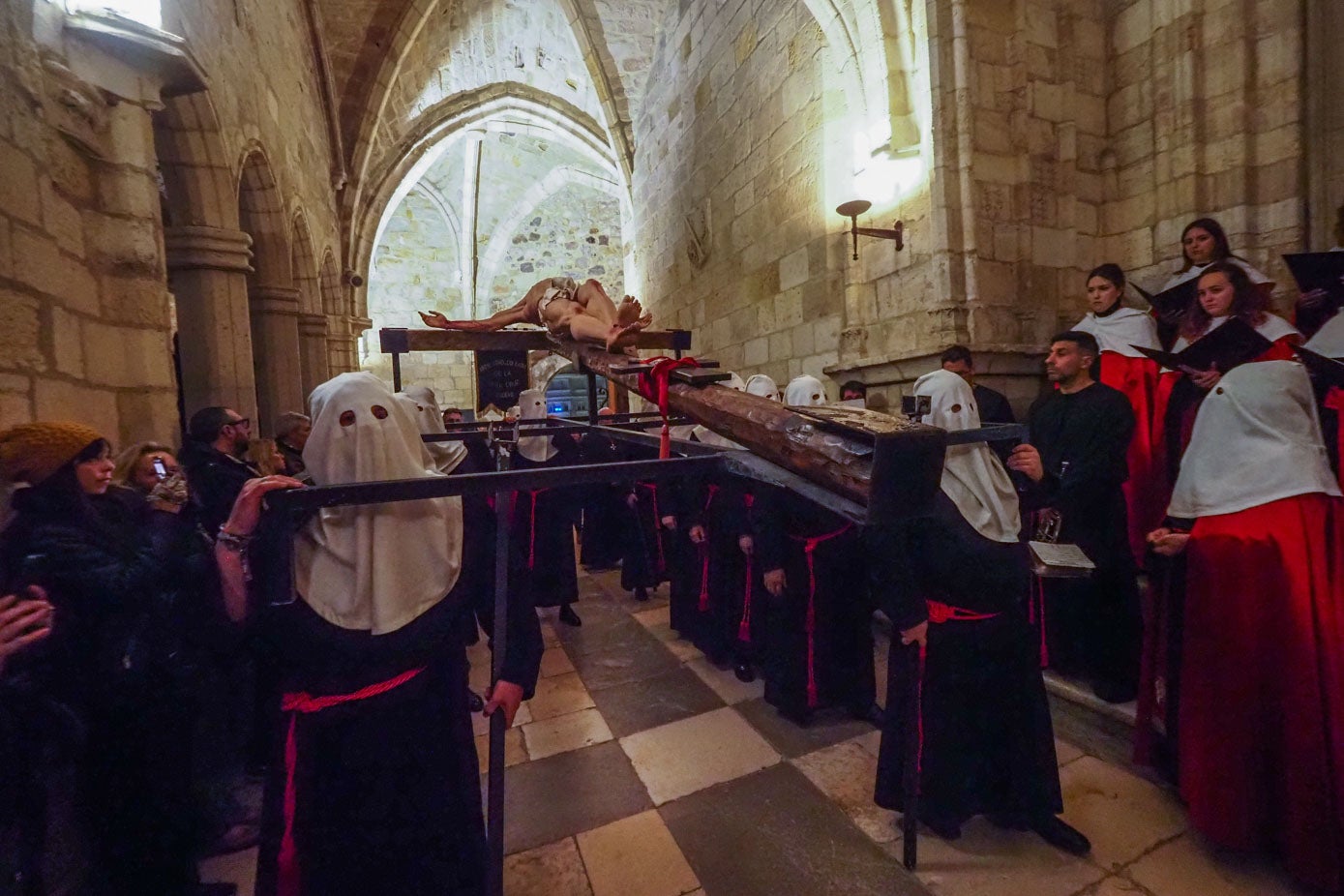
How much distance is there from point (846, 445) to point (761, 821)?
5.79ft

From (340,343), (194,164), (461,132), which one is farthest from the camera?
(461,132)

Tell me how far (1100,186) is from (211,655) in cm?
599

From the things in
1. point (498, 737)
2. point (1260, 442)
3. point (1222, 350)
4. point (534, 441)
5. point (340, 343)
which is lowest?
point (498, 737)

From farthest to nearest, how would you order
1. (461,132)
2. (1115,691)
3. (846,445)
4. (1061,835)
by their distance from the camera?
(461,132)
(1115,691)
(1061,835)
(846,445)

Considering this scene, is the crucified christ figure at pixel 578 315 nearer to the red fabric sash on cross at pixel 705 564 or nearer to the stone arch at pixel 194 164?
the red fabric sash on cross at pixel 705 564

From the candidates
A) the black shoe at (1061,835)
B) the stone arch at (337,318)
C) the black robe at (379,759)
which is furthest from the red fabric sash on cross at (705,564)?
the stone arch at (337,318)

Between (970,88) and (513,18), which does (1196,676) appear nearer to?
(970,88)

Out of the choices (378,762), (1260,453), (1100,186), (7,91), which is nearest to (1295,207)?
(1100,186)

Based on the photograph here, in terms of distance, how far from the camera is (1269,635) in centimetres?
182

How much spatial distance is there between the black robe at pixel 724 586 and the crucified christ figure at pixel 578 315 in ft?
3.85

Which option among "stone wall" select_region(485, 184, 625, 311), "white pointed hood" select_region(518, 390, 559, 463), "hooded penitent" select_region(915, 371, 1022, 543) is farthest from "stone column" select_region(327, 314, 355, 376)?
"hooded penitent" select_region(915, 371, 1022, 543)

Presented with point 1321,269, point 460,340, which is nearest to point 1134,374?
point 1321,269

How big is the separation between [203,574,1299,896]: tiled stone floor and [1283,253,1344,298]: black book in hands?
2.11m

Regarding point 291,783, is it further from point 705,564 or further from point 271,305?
Answer: point 271,305
